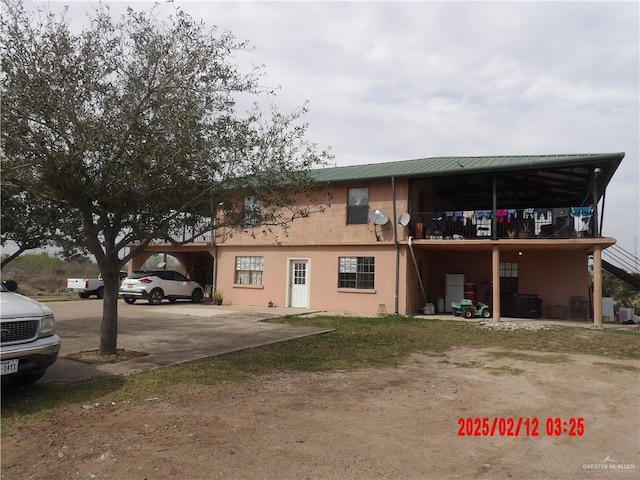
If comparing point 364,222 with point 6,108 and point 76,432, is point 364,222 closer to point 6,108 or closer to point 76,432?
point 6,108

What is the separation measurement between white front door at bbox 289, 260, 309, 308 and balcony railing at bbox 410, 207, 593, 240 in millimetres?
4777

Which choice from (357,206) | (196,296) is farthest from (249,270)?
(357,206)

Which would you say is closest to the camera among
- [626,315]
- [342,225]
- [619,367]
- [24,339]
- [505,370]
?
[24,339]

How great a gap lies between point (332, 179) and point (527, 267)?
8479 millimetres

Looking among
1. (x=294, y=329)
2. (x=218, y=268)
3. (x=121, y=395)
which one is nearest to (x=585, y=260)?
(x=294, y=329)

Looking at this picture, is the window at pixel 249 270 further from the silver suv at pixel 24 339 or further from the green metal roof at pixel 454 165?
the silver suv at pixel 24 339

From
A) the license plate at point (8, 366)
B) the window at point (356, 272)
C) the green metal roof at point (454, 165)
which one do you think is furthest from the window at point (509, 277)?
the license plate at point (8, 366)

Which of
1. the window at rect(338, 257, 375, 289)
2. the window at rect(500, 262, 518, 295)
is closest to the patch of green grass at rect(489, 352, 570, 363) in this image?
the window at rect(338, 257, 375, 289)

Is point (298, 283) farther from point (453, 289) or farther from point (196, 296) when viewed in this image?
point (196, 296)

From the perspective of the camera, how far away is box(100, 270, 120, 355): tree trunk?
7918 mm

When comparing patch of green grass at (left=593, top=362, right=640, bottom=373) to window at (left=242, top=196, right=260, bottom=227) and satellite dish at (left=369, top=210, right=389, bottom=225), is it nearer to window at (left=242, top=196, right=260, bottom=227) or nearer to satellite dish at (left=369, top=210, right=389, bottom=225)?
window at (left=242, top=196, right=260, bottom=227)

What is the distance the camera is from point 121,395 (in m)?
5.74

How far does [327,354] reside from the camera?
898cm

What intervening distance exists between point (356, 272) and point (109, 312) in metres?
11.1
